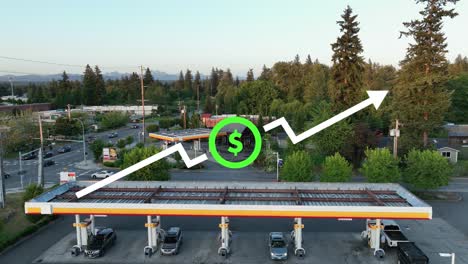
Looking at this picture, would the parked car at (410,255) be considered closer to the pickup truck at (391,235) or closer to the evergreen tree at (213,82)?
the pickup truck at (391,235)

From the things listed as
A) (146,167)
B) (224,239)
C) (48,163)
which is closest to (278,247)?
(224,239)

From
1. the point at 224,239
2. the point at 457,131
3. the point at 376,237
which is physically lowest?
the point at 224,239

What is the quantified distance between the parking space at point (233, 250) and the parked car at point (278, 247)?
52 cm

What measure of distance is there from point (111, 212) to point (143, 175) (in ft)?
38.0

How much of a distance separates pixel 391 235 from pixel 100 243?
61.3ft

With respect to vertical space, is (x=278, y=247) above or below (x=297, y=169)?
below

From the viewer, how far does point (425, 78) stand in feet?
124

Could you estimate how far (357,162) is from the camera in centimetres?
4334

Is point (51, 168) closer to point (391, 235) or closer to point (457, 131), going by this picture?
point (391, 235)

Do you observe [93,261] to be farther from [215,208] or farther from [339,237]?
[339,237]

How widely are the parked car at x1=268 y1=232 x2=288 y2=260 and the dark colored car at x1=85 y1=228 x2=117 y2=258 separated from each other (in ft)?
34.6

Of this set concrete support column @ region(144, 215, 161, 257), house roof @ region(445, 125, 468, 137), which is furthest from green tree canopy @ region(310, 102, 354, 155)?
concrete support column @ region(144, 215, 161, 257)

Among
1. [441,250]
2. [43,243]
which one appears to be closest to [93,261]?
[43,243]

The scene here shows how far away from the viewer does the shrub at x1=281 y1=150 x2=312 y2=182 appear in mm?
31688
